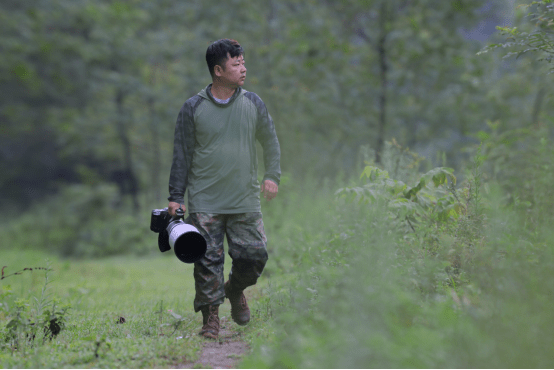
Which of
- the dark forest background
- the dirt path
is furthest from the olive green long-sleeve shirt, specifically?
the dark forest background

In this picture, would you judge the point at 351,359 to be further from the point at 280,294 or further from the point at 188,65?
the point at 188,65

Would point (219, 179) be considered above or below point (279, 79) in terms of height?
below

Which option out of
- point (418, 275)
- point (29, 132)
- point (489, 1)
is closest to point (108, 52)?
point (29, 132)

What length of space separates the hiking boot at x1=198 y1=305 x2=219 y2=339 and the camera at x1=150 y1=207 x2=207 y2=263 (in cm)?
43

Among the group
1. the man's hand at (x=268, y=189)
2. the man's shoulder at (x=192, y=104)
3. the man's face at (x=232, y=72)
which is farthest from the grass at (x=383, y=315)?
the man's shoulder at (x=192, y=104)

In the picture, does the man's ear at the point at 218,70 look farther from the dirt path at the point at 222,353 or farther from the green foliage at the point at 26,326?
the dirt path at the point at 222,353

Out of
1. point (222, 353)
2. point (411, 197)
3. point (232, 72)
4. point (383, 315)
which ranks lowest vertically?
point (222, 353)

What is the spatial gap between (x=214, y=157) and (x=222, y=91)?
0.53 meters

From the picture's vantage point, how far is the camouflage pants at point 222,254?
374cm

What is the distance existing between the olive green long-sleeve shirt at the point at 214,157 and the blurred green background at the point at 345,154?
2.62 ft

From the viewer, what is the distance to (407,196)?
4.42 m

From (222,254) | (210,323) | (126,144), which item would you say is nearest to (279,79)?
(126,144)

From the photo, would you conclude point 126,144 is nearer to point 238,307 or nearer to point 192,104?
point 192,104

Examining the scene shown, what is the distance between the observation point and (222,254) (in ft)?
12.6
